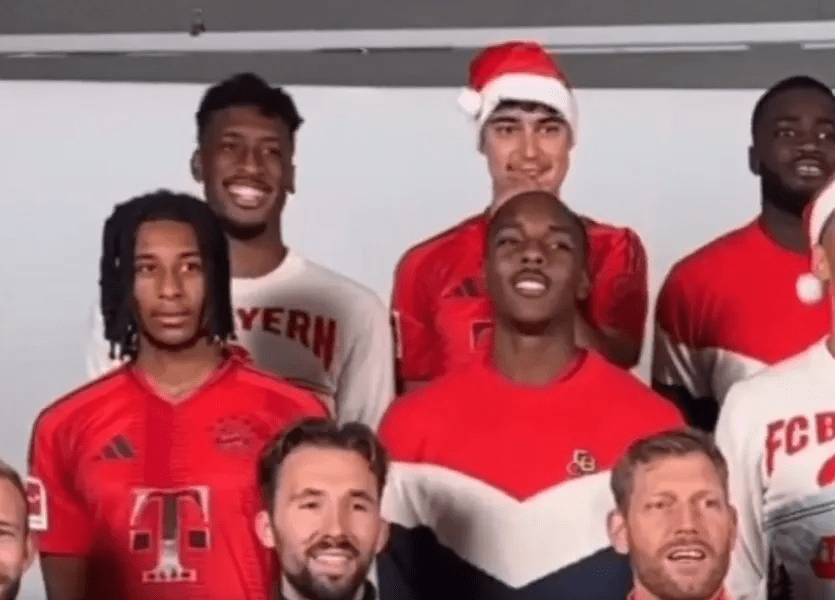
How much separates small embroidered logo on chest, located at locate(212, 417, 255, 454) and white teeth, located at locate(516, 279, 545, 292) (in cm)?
30

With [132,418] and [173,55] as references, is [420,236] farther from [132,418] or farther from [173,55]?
[132,418]

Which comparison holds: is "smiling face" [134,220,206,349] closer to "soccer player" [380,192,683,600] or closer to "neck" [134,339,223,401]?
"neck" [134,339,223,401]

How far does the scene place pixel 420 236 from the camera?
2.54 m

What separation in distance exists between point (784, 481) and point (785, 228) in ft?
1.40

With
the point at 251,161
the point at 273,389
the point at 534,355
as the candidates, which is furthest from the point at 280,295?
the point at 534,355

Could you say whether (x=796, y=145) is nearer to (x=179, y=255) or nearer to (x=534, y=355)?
(x=534, y=355)

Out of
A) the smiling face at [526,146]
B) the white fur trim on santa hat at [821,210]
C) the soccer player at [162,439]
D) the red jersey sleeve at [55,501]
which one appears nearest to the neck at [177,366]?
the soccer player at [162,439]

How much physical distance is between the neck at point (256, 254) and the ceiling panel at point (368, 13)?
1.95 ft

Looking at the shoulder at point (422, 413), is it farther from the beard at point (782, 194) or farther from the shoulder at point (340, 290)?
the beard at point (782, 194)

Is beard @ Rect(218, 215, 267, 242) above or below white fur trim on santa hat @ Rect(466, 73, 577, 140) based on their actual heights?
below

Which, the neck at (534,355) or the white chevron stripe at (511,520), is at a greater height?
the neck at (534,355)

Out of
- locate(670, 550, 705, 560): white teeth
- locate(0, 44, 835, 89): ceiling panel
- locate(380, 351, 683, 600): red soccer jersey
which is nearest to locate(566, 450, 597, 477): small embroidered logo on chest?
locate(380, 351, 683, 600): red soccer jersey

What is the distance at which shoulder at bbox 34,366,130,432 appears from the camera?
1800mm

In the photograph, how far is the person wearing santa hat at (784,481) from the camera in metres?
1.76
